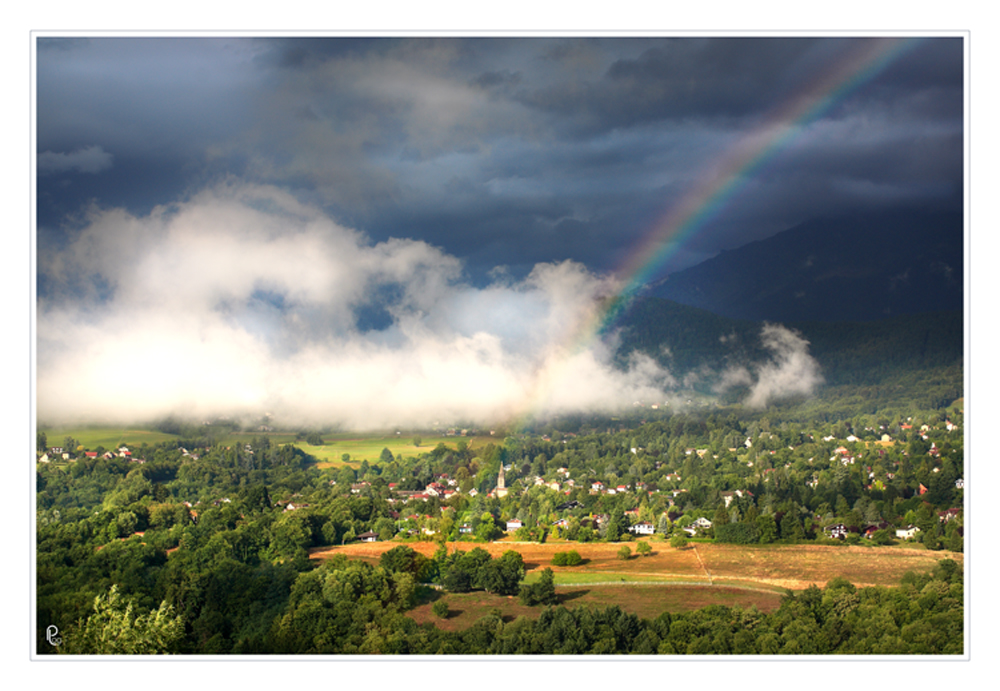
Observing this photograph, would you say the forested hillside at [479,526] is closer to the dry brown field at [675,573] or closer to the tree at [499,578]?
the tree at [499,578]

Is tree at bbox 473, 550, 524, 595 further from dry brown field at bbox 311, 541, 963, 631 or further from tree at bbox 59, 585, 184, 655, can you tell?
tree at bbox 59, 585, 184, 655

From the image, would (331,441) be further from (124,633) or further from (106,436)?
(124,633)

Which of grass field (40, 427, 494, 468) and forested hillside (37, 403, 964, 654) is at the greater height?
grass field (40, 427, 494, 468)

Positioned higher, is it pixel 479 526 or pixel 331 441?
pixel 331 441

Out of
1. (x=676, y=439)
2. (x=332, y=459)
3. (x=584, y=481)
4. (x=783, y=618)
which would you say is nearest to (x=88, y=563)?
(x=332, y=459)

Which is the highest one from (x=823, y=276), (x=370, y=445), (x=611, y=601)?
(x=823, y=276)

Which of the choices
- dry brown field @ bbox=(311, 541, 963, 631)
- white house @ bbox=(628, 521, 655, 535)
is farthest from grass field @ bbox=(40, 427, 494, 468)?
white house @ bbox=(628, 521, 655, 535)

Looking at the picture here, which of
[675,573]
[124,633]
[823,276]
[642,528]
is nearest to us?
[124,633]

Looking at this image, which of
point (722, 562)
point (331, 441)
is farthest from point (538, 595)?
point (331, 441)

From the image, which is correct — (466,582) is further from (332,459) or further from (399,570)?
(332,459)

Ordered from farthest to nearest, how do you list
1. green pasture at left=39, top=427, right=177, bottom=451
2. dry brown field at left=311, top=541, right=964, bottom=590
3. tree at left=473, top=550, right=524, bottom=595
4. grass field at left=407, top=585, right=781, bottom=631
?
green pasture at left=39, top=427, right=177, bottom=451 → dry brown field at left=311, top=541, right=964, bottom=590 → tree at left=473, top=550, right=524, bottom=595 → grass field at left=407, top=585, right=781, bottom=631

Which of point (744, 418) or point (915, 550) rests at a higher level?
point (744, 418)
